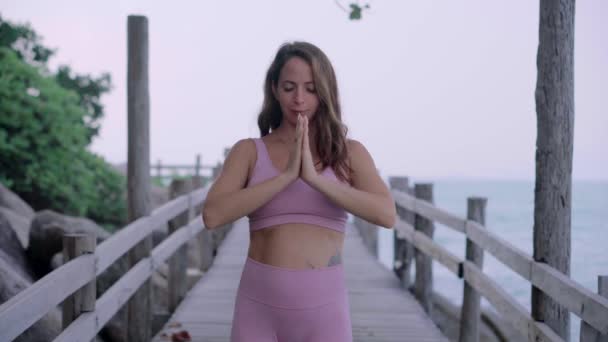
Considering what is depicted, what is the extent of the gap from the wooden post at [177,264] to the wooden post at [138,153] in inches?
46.9

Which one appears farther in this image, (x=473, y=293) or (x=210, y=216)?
(x=473, y=293)

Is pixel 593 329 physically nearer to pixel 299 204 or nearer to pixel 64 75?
pixel 299 204

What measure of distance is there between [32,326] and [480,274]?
124 inches

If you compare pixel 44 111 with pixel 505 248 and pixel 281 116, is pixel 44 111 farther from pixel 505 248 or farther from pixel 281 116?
pixel 281 116

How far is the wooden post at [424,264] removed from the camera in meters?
7.16

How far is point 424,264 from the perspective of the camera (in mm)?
7320

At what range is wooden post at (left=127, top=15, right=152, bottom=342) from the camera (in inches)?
240

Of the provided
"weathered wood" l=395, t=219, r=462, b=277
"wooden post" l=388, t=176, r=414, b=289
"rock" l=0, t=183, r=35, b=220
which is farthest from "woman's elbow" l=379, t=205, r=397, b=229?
"rock" l=0, t=183, r=35, b=220

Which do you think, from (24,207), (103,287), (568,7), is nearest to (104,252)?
(568,7)

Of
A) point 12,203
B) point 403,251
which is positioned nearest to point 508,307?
point 403,251

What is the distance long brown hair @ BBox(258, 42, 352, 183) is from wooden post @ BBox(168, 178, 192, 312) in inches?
214

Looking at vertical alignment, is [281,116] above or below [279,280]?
above

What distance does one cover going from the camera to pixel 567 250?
4.05 m

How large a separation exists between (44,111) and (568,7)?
1112 cm
